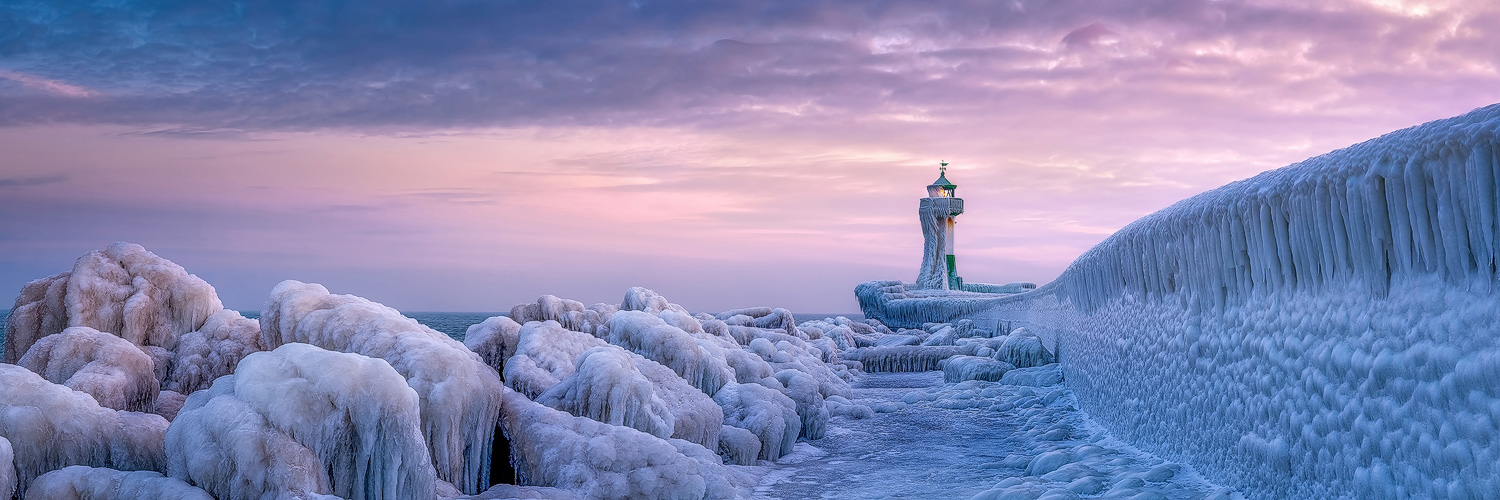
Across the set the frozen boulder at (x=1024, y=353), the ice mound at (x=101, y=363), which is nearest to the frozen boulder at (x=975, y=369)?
the frozen boulder at (x=1024, y=353)

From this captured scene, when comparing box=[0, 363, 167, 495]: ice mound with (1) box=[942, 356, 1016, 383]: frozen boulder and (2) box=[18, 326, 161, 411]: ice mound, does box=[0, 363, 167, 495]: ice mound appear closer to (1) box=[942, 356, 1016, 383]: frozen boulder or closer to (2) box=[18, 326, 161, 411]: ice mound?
(2) box=[18, 326, 161, 411]: ice mound

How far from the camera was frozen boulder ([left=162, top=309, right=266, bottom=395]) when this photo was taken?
1054cm

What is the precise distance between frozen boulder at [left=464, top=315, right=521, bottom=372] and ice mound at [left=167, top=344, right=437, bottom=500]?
17.3 feet

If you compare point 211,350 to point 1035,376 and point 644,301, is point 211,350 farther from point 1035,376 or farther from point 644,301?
point 1035,376

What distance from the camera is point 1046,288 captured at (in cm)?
1870

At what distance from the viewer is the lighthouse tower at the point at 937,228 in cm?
4816

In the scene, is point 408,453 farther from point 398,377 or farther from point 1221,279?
point 1221,279

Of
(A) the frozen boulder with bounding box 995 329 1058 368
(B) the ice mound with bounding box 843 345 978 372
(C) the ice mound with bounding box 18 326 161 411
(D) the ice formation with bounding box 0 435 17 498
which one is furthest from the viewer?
(B) the ice mound with bounding box 843 345 978 372

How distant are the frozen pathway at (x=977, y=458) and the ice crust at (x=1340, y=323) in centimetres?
51

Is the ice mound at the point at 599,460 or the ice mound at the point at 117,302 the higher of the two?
the ice mound at the point at 117,302

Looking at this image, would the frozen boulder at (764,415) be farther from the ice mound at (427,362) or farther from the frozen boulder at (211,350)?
the frozen boulder at (211,350)

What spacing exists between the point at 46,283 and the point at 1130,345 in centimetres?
1255

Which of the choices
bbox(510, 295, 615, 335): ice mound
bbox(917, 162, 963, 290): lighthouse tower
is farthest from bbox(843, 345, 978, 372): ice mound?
bbox(917, 162, 963, 290): lighthouse tower

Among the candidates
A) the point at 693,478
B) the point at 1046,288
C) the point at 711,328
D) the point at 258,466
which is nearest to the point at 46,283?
the point at 258,466
